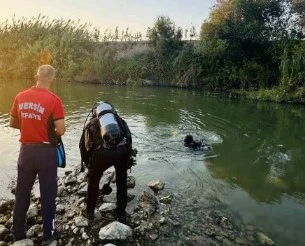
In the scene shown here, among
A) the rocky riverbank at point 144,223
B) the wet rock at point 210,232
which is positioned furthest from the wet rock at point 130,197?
the wet rock at point 210,232

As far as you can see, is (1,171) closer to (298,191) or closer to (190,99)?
(298,191)

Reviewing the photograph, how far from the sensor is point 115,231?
160 inches

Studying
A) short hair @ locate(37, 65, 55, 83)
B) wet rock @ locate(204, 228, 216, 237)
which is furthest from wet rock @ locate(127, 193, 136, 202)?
short hair @ locate(37, 65, 55, 83)

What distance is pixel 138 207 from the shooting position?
4.93 meters

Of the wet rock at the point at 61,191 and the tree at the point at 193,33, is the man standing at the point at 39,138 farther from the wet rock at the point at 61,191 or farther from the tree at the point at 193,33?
the tree at the point at 193,33

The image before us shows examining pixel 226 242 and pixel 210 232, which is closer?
pixel 226 242

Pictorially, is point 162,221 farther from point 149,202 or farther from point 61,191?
point 61,191

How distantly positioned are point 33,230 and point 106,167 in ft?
3.63

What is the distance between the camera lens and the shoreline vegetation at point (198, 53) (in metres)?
23.4

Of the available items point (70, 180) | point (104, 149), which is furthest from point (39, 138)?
point (70, 180)

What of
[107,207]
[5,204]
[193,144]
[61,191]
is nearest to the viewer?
[107,207]

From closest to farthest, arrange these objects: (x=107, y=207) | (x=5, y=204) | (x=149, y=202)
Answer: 1. (x=107, y=207)
2. (x=5, y=204)
3. (x=149, y=202)

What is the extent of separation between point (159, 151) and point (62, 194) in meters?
3.40

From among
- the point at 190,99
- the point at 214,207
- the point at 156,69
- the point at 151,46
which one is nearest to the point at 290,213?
the point at 214,207
